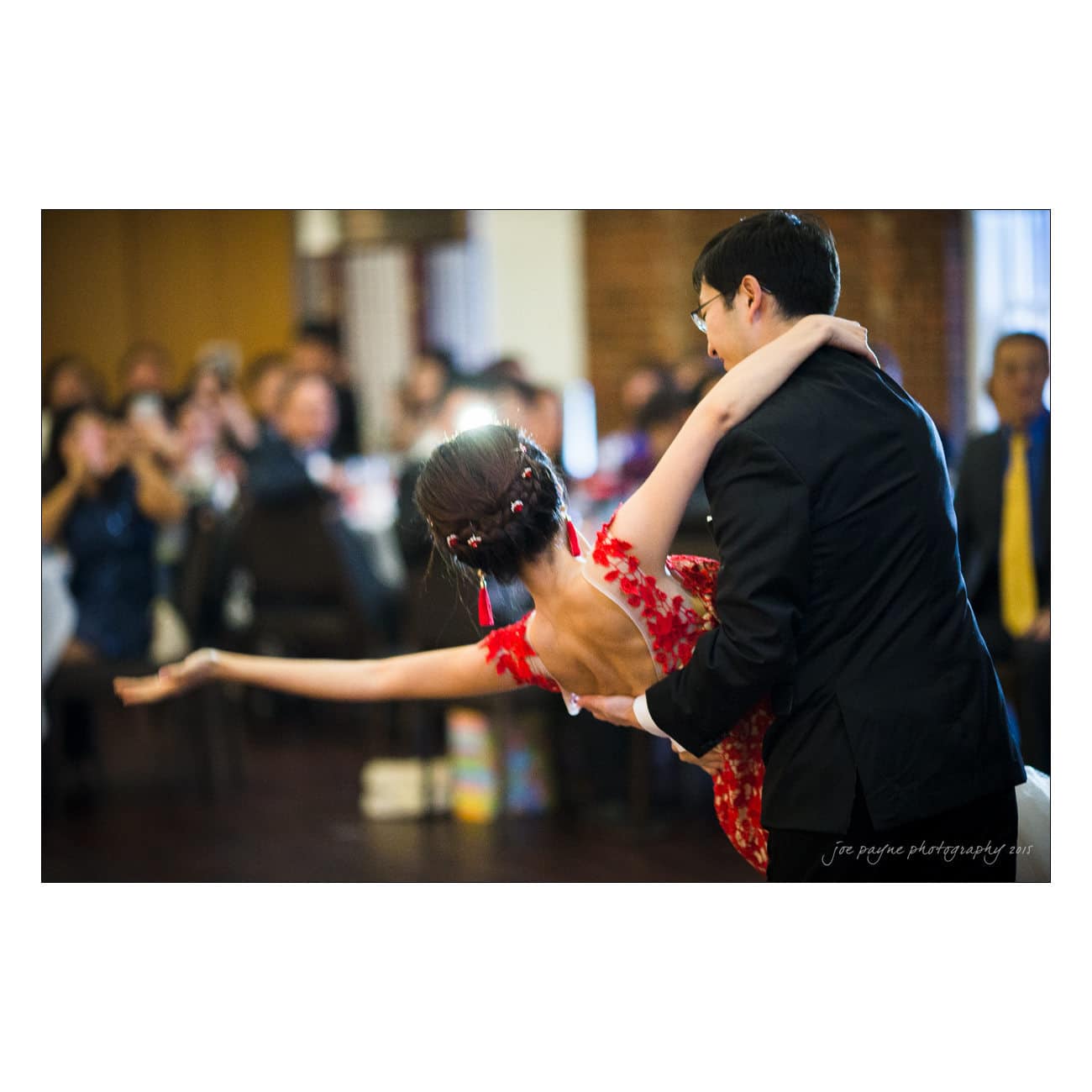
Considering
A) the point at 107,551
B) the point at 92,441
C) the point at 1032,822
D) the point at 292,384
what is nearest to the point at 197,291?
the point at 292,384

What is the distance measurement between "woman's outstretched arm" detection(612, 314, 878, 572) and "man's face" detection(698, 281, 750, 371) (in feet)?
0.12

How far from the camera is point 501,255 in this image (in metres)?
8.24

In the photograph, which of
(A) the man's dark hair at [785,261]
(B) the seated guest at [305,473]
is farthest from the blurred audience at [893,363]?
(B) the seated guest at [305,473]

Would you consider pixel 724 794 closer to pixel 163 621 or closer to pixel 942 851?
pixel 942 851

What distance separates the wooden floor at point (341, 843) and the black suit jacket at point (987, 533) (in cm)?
107

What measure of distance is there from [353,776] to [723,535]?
3567 mm

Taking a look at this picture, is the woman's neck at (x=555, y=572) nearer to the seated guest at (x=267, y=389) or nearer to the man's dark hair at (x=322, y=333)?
the seated guest at (x=267, y=389)

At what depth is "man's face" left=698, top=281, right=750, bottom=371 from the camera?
2.02 m

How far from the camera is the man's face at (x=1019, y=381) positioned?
3025 mm

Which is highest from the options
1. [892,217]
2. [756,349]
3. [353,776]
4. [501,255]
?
[501,255]

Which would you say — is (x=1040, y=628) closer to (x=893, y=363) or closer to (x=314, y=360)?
(x=893, y=363)

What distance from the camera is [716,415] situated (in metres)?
1.91

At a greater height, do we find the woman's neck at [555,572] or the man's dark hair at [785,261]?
the man's dark hair at [785,261]
